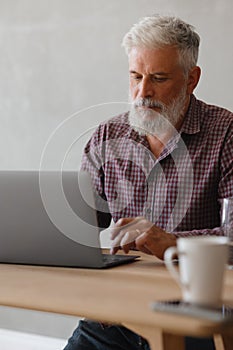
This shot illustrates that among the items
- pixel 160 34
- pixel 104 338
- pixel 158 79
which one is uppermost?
pixel 160 34

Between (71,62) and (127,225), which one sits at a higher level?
(71,62)

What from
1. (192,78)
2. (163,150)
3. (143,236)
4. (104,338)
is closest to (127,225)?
(143,236)

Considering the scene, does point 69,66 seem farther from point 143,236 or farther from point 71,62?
point 143,236

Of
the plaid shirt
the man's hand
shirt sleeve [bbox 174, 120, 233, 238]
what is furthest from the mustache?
the man's hand

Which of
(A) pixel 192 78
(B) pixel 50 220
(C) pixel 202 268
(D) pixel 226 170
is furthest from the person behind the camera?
(A) pixel 192 78

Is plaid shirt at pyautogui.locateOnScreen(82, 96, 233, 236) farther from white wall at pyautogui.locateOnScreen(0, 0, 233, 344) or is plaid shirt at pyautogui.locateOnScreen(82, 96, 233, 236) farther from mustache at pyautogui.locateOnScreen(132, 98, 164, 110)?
white wall at pyautogui.locateOnScreen(0, 0, 233, 344)

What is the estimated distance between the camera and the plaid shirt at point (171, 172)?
206cm

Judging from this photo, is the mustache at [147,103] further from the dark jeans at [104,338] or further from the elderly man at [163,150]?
the dark jeans at [104,338]

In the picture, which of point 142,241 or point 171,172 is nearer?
point 142,241

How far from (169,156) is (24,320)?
138 cm

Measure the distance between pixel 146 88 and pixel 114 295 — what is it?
981 millimetres

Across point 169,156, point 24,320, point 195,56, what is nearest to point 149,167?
point 169,156

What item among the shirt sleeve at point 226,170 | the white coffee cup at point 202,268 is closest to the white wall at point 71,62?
the shirt sleeve at point 226,170

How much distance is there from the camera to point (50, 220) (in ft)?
5.37
